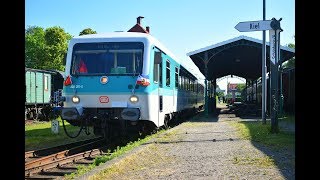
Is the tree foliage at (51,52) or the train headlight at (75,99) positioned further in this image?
the tree foliage at (51,52)

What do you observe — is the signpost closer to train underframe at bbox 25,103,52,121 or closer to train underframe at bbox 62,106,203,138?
train underframe at bbox 62,106,203,138

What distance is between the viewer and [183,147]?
958 centimetres

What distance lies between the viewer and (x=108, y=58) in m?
10.8

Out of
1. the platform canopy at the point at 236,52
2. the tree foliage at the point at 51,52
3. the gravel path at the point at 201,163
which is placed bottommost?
the gravel path at the point at 201,163

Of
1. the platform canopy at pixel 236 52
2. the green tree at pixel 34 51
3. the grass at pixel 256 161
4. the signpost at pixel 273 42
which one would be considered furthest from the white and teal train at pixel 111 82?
the green tree at pixel 34 51

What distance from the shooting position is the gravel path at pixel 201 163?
6152 mm

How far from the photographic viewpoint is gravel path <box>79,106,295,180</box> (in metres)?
6.15

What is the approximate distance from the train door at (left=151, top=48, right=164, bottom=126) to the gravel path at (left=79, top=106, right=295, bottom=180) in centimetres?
178

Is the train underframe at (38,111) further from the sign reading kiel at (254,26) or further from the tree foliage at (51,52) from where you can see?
the tree foliage at (51,52)

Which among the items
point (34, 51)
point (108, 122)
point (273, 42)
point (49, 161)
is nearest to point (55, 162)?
point (49, 161)

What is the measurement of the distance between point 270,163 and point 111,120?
487 centimetres

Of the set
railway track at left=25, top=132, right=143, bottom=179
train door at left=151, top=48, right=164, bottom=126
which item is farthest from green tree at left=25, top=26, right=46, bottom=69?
railway track at left=25, top=132, right=143, bottom=179

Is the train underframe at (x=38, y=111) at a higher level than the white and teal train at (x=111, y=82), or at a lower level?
lower

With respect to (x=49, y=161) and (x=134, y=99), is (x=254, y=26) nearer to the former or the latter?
(x=134, y=99)
